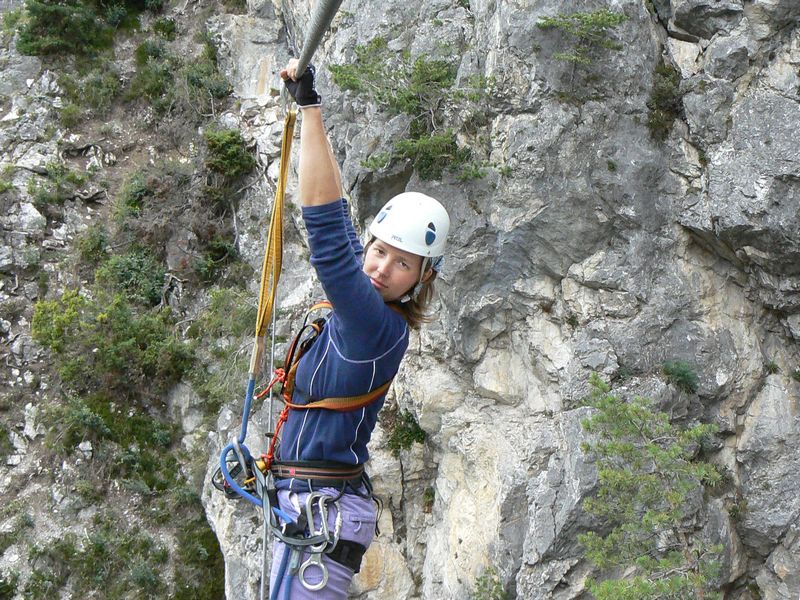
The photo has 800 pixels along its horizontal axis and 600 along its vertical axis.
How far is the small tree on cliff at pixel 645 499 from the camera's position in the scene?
4777 mm

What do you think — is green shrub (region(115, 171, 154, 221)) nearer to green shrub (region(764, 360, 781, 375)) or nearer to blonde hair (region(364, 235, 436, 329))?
green shrub (region(764, 360, 781, 375))

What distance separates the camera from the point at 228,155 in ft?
41.1

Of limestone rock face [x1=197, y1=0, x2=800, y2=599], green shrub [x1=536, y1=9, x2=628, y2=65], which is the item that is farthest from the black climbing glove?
green shrub [x1=536, y1=9, x2=628, y2=65]

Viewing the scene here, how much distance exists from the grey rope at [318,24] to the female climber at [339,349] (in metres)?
0.05

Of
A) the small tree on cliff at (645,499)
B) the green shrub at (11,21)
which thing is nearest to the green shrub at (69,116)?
the green shrub at (11,21)

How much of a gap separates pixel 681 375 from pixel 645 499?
2041 mm

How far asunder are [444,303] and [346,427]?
15.8 ft

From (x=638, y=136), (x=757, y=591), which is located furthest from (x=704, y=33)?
(x=757, y=591)

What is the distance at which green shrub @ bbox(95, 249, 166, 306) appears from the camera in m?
11.8

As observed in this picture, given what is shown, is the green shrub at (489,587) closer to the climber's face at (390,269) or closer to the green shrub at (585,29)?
the climber's face at (390,269)

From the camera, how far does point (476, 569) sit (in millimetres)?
7000

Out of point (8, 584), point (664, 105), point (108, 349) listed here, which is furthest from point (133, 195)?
point (664, 105)

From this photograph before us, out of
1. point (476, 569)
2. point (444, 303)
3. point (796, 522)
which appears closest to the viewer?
point (796, 522)

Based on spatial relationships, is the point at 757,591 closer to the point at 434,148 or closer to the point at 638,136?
the point at 638,136
